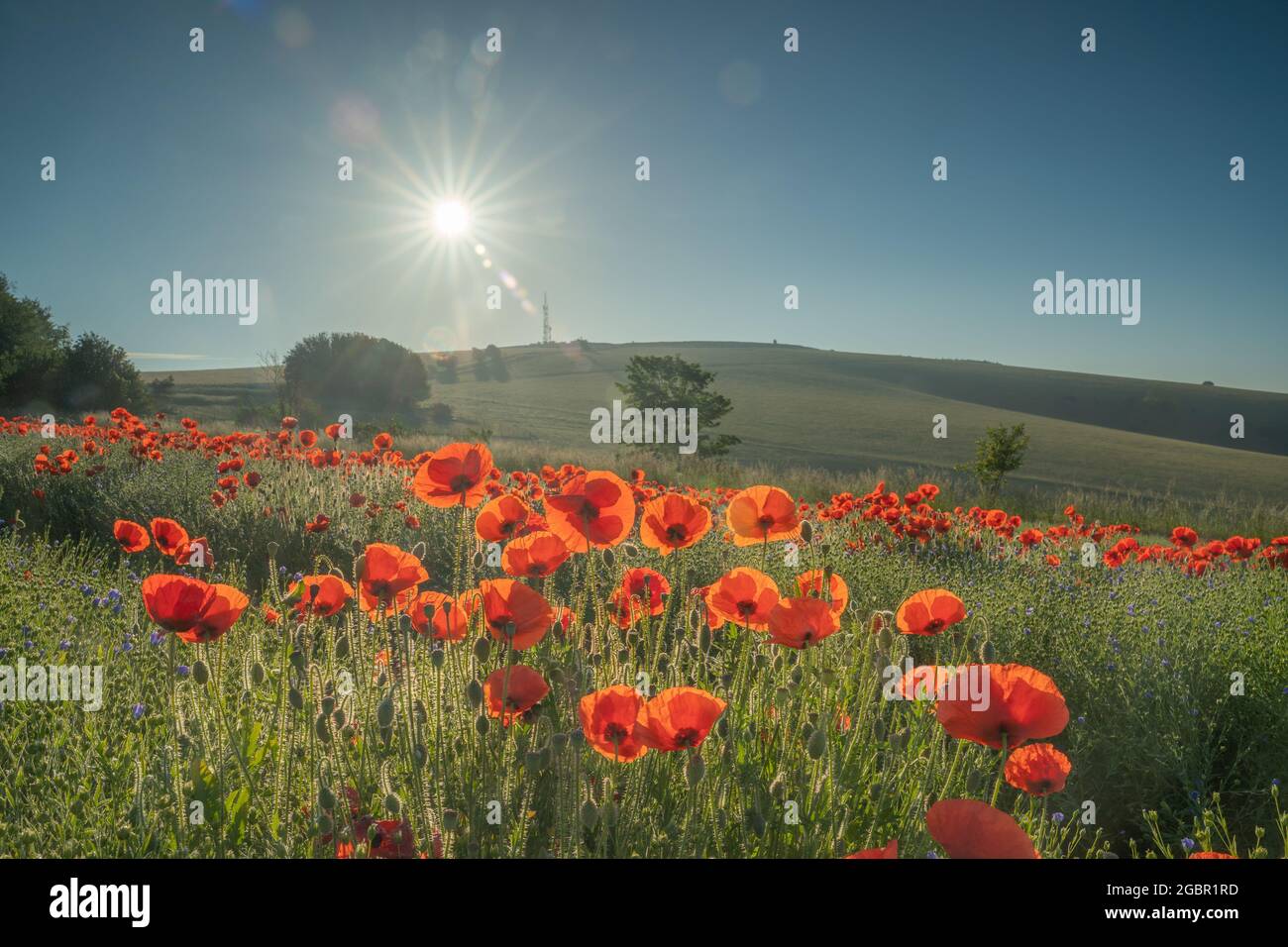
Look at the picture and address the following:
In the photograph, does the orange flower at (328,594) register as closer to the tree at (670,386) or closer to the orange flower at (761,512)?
the orange flower at (761,512)

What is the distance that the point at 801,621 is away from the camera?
163 centimetres

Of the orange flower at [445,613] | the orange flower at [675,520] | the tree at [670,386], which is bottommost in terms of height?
the orange flower at [445,613]

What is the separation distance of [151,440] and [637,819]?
6.83 meters

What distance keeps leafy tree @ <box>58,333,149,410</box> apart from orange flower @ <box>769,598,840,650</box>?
3347 centimetres

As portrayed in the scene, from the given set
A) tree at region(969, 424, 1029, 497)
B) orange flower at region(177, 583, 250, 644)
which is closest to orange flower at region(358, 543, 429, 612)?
orange flower at region(177, 583, 250, 644)

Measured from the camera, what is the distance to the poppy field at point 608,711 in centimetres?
139

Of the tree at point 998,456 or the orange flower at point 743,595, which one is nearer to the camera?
the orange flower at point 743,595

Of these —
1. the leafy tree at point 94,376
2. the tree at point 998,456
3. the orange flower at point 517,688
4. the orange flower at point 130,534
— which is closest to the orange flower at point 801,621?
the orange flower at point 517,688

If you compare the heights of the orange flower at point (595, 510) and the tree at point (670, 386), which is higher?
the tree at point (670, 386)

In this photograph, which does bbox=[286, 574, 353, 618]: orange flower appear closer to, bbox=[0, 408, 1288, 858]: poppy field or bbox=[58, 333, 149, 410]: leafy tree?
bbox=[0, 408, 1288, 858]: poppy field

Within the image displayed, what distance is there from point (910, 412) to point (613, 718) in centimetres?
4907

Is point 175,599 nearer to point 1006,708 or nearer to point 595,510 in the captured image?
point 595,510

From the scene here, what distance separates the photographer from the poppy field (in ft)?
4.56

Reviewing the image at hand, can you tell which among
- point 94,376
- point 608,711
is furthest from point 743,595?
point 94,376
